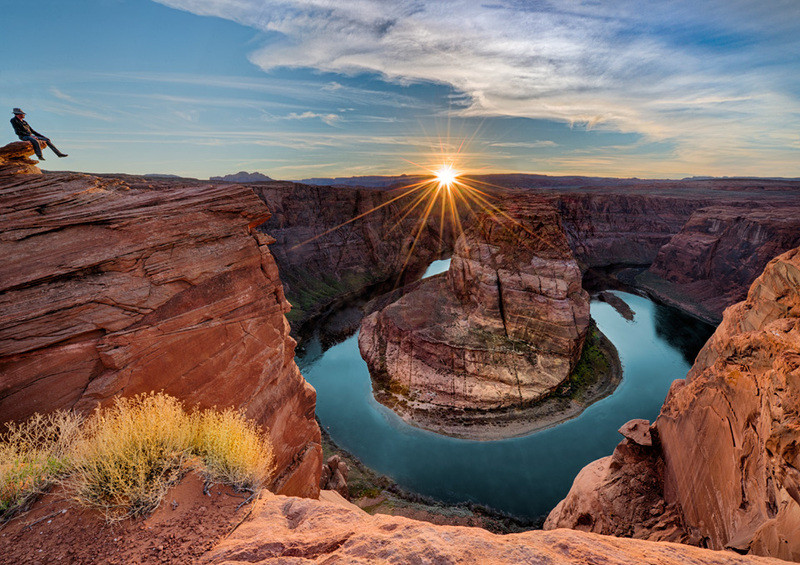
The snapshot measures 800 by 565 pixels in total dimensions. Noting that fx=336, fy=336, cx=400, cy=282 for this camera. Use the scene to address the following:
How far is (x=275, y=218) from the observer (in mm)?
63156

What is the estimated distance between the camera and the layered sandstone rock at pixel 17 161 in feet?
29.5

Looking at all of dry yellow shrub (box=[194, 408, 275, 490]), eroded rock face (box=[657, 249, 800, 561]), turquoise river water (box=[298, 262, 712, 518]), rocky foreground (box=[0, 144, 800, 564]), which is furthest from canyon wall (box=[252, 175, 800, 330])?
dry yellow shrub (box=[194, 408, 275, 490])

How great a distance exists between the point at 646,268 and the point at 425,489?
84.0 metres

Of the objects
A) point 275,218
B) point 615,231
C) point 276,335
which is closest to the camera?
point 276,335

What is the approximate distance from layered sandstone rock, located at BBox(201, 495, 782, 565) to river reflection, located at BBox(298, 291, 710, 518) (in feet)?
60.7

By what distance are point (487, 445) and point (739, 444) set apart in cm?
1760

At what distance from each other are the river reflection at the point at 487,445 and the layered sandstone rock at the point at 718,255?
3147 centimetres

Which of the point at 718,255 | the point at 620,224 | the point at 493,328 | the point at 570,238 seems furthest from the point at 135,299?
the point at 620,224

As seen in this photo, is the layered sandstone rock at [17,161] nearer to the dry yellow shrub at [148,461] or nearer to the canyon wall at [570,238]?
the dry yellow shrub at [148,461]

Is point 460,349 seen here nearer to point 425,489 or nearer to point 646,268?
point 425,489

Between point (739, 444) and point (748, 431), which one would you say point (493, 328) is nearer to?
point (739, 444)

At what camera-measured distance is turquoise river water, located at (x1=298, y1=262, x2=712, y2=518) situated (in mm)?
21016

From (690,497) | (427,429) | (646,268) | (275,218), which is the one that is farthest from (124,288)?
(646,268)

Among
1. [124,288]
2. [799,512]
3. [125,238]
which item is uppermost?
[125,238]
